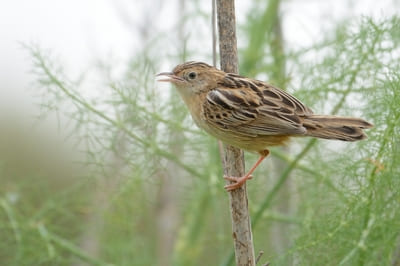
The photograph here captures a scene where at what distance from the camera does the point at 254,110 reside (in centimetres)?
335

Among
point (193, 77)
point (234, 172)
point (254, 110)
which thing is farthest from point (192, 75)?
point (234, 172)

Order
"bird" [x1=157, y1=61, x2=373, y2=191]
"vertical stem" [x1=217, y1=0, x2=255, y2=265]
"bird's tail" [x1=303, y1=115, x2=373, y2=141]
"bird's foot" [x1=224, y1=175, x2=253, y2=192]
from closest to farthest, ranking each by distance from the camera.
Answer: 1. "vertical stem" [x1=217, y1=0, x2=255, y2=265]
2. "bird's foot" [x1=224, y1=175, x2=253, y2=192]
3. "bird's tail" [x1=303, y1=115, x2=373, y2=141]
4. "bird" [x1=157, y1=61, x2=373, y2=191]

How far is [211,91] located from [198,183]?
3.11ft

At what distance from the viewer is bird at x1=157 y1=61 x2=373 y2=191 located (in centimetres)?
323

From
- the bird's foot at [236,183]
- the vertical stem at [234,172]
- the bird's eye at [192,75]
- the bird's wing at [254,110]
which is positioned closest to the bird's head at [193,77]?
the bird's eye at [192,75]

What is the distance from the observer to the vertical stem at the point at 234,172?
2.69 metres

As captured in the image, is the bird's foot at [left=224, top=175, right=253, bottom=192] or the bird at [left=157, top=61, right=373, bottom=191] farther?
the bird at [left=157, top=61, right=373, bottom=191]

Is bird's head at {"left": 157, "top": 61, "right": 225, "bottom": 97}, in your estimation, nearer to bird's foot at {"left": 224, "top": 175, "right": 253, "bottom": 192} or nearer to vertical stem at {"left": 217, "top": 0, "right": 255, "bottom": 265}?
vertical stem at {"left": 217, "top": 0, "right": 255, "bottom": 265}

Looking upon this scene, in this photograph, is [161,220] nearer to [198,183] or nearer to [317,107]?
[198,183]

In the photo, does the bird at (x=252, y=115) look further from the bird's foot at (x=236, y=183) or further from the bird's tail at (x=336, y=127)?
the bird's foot at (x=236, y=183)

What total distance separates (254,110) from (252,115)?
0.10 feet

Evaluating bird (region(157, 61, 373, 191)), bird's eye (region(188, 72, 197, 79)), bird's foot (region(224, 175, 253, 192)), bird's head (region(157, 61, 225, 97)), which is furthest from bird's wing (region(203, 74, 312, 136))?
bird's foot (region(224, 175, 253, 192))

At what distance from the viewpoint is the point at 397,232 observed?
9.83ft

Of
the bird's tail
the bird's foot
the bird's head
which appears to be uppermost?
the bird's head
